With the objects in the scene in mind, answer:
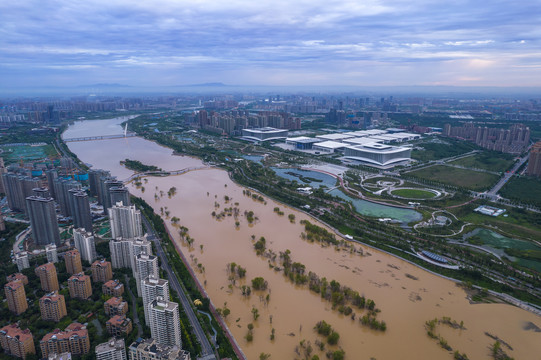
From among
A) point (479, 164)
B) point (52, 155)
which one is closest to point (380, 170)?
point (479, 164)

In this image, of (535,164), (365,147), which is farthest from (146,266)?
(535,164)

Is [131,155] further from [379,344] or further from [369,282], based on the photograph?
[379,344]

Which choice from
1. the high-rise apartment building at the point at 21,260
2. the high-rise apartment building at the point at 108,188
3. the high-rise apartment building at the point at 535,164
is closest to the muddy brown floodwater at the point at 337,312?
the high-rise apartment building at the point at 108,188

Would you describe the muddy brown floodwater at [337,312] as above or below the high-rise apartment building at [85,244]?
below

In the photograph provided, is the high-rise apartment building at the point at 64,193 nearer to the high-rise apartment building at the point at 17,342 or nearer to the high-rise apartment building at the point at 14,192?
the high-rise apartment building at the point at 14,192

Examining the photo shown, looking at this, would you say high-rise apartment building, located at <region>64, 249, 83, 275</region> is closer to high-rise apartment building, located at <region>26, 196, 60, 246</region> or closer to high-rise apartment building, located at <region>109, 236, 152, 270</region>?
high-rise apartment building, located at <region>109, 236, 152, 270</region>

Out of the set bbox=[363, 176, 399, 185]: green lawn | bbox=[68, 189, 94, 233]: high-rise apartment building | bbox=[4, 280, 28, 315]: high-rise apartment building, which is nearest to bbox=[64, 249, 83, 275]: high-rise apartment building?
bbox=[4, 280, 28, 315]: high-rise apartment building
